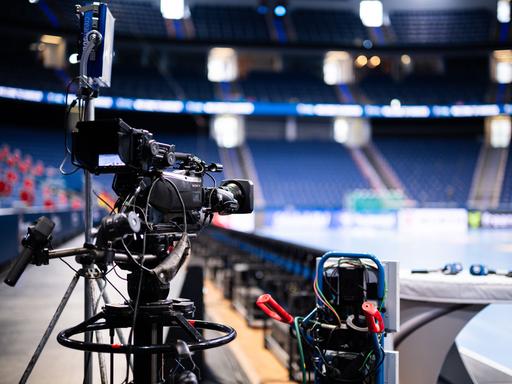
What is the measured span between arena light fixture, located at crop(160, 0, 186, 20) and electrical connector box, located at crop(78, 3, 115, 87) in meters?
19.7

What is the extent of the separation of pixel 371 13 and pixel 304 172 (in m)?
7.02

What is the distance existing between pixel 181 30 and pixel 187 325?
72.6 feet

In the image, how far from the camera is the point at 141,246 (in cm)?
153

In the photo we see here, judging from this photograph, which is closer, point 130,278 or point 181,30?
point 130,278

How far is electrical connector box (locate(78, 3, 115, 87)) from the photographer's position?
2168 mm

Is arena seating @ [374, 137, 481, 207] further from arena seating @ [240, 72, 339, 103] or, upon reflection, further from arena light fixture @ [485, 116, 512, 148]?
arena seating @ [240, 72, 339, 103]

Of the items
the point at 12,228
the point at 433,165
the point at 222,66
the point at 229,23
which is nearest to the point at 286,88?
the point at 222,66

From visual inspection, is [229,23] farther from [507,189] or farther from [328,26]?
[507,189]

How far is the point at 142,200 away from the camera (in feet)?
5.00

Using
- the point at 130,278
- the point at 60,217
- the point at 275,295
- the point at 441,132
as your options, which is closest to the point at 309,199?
the point at 441,132

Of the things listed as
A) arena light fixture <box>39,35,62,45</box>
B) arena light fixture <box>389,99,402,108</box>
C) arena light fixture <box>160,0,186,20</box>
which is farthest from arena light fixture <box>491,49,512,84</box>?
arena light fixture <box>39,35,62,45</box>

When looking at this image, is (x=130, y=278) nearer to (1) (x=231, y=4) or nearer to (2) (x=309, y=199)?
(2) (x=309, y=199)

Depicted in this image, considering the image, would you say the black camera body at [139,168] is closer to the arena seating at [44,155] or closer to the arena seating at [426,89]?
the arena seating at [44,155]

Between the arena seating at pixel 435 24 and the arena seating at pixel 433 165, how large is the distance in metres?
4.39
